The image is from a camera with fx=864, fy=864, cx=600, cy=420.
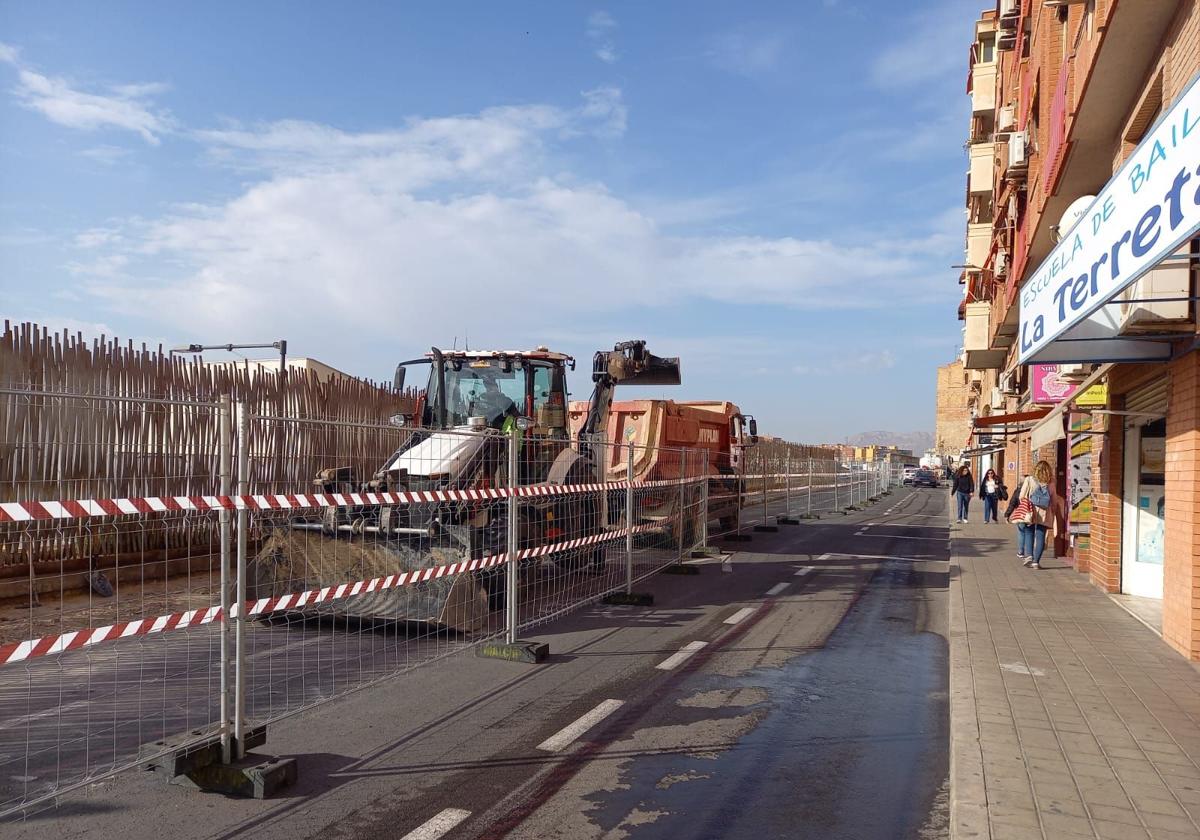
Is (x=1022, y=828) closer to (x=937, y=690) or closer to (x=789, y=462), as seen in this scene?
(x=937, y=690)

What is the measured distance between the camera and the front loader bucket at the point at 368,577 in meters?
8.03

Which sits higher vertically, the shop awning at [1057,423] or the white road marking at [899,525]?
the shop awning at [1057,423]

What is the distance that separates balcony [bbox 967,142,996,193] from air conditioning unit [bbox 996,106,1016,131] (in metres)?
4.72

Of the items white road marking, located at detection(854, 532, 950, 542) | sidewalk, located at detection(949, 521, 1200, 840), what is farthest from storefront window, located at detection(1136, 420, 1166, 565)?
white road marking, located at detection(854, 532, 950, 542)

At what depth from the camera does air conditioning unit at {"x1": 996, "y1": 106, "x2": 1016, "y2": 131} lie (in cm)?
2608

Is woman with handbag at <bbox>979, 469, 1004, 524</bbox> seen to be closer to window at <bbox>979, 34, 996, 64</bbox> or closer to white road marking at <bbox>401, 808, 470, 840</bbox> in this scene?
white road marking at <bbox>401, 808, 470, 840</bbox>

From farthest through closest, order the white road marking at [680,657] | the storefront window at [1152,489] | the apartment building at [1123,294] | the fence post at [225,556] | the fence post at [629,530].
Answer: the fence post at [629,530] → the storefront window at [1152,489] → the white road marking at [680,657] → the apartment building at [1123,294] → the fence post at [225,556]

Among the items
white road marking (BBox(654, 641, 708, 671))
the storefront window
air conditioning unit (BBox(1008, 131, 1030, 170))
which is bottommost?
white road marking (BBox(654, 641, 708, 671))

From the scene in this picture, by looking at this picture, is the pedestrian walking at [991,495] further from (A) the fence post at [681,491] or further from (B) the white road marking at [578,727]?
(B) the white road marking at [578,727]

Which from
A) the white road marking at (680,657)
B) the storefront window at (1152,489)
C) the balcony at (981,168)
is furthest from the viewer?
the balcony at (981,168)

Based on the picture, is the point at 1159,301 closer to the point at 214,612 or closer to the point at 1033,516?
the point at 214,612

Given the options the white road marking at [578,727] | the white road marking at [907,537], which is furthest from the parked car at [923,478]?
the white road marking at [578,727]

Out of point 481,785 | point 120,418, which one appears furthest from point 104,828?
point 120,418

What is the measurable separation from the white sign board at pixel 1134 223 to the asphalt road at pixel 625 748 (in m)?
3.36
